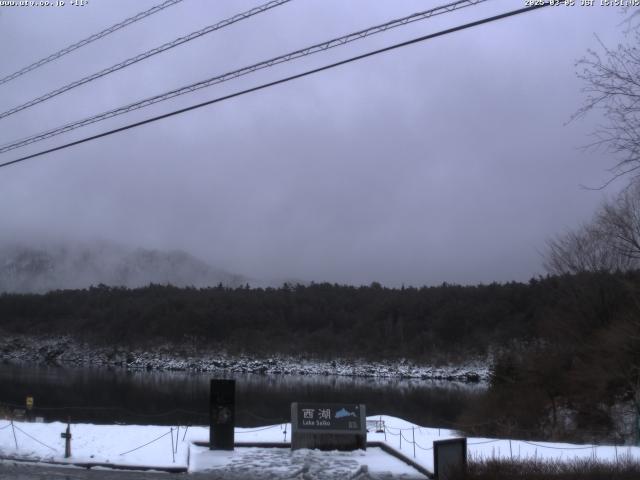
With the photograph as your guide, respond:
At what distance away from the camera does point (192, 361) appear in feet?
539

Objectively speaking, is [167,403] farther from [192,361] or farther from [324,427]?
[192,361]

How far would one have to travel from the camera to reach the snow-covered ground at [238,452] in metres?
18.7

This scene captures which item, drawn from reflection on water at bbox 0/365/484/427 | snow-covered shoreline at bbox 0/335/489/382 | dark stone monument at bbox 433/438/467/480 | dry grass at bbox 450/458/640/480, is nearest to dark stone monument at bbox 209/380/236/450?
dark stone monument at bbox 433/438/467/480

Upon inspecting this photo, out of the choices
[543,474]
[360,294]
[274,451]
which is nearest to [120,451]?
[274,451]

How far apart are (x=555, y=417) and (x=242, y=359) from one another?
130333 millimetres

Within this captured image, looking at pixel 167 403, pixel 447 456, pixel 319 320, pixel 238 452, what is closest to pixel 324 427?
pixel 238 452

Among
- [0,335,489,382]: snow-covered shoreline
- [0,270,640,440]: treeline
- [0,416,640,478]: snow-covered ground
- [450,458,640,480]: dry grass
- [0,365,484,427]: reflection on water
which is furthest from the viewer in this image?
[0,335,489,382]: snow-covered shoreline

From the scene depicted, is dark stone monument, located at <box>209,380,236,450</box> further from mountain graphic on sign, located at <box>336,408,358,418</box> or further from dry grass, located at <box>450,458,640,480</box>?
dry grass, located at <box>450,458,640,480</box>

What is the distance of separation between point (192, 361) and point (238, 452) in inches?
5814

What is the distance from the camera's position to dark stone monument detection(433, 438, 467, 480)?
15.2m

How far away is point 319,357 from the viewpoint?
162875 mm

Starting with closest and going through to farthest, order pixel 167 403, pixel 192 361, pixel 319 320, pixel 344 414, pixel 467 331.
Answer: pixel 344 414 < pixel 167 403 < pixel 467 331 < pixel 192 361 < pixel 319 320

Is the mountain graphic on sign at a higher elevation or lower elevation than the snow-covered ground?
higher

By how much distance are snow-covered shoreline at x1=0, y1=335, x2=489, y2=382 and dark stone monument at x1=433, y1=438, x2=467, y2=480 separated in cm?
12088
